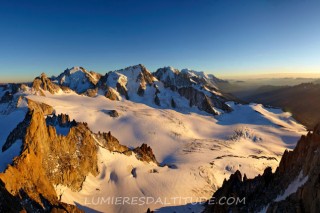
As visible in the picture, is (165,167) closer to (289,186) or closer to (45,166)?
(45,166)

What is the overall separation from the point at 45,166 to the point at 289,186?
55.6 metres

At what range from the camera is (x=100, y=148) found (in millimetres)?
98062

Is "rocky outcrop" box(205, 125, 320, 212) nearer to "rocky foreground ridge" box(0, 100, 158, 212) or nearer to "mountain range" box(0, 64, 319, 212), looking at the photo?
"mountain range" box(0, 64, 319, 212)

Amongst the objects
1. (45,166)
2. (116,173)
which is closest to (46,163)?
(45,166)

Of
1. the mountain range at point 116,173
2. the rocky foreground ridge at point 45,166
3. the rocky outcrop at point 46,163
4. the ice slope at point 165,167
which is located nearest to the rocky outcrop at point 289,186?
the mountain range at point 116,173

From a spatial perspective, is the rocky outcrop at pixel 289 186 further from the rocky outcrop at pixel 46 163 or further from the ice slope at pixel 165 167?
the rocky outcrop at pixel 46 163

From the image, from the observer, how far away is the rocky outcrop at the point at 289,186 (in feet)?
109

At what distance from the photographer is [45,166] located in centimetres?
6931

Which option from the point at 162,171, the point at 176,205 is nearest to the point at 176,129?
the point at 162,171

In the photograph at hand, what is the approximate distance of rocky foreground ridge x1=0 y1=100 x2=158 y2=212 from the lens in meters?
51.9

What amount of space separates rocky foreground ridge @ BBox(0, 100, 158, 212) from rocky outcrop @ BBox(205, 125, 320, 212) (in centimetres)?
3533

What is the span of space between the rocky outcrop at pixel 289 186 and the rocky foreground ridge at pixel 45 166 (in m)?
35.3

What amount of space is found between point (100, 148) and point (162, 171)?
83.4 feet

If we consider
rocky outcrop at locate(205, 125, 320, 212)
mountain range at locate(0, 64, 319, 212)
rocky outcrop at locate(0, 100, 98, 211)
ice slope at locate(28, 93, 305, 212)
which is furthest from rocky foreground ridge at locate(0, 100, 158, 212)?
rocky outcrop at locate(205, 125, 320, 212)
